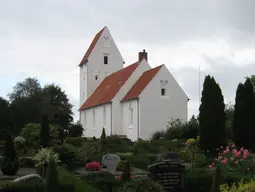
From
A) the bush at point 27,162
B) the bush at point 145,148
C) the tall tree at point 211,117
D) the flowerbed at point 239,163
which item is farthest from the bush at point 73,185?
the bush at point 145,148

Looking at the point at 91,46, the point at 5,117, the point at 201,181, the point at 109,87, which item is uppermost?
the point at 91,46

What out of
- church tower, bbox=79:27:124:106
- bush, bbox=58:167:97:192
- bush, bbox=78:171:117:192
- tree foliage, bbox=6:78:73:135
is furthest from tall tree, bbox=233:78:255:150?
church tower, bbox=79:27:124:106

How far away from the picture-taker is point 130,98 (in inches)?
1593

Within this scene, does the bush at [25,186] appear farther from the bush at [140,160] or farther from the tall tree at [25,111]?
the tall tree at [25,111]

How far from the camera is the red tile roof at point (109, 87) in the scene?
4422cm

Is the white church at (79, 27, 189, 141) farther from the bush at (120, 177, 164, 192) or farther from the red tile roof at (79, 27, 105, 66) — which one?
the bush at (120, 177, 164, 192)

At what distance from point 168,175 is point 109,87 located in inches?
1419

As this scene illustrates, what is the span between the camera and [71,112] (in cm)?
7162

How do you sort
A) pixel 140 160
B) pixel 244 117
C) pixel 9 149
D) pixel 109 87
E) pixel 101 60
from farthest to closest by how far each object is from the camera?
pixel 101 60
pixel 109 87
pixel 244 117
pixel 140 160
pixel 9 149

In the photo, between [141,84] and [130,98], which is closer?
[130,98]

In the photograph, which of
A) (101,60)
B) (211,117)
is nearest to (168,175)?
(211,117)

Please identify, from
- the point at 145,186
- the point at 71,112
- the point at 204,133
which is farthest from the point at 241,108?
the point at 71,112

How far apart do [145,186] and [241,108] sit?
14.1 meters

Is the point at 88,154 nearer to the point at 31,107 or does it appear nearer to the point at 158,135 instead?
the point at 158,135
